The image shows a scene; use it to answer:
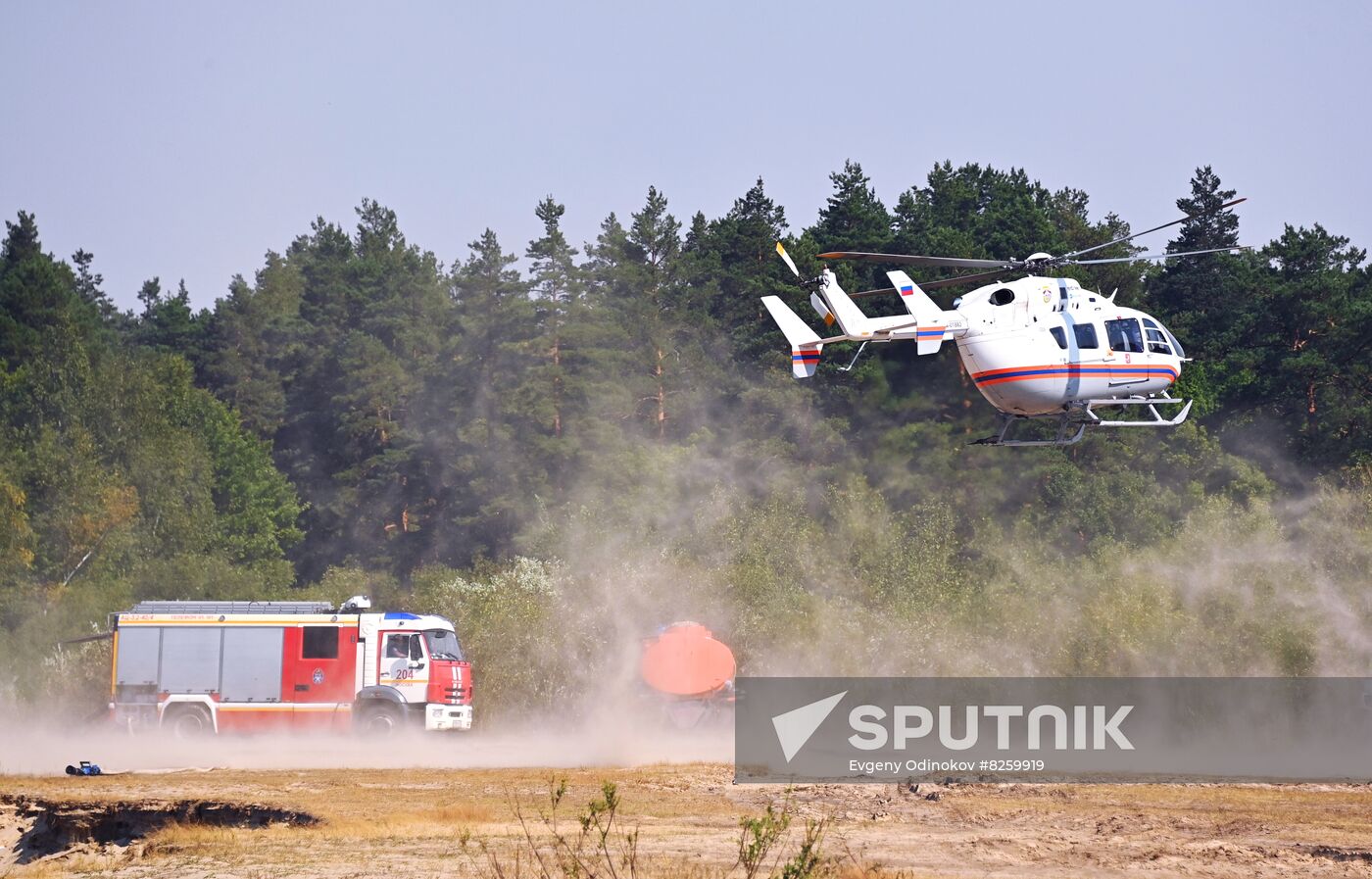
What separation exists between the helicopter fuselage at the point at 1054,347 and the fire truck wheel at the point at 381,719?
43.0 ft

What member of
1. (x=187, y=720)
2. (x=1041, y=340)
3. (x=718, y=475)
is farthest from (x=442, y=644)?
(x=718, y=475)

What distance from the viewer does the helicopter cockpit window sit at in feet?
86.8

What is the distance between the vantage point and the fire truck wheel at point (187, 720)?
29.4 meters

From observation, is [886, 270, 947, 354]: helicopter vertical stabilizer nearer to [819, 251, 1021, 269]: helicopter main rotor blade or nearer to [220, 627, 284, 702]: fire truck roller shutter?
[819, 251, 1021, 269]: helicopter main rotor blade

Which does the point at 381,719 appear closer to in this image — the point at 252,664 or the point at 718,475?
the point at 252,664

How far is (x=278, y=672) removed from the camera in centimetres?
2934

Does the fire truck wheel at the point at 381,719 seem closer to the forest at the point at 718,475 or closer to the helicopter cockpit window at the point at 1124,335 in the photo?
the forest at the point at 718,475

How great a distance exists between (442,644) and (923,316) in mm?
11790

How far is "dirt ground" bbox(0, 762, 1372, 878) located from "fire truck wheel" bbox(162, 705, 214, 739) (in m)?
4.19

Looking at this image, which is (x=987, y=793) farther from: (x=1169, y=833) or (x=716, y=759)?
(x=716, y=759)

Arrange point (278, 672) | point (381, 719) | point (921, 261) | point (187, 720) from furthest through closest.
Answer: point (187, 720) < point (278, 672) < point (381, 719) < point (921, 261)

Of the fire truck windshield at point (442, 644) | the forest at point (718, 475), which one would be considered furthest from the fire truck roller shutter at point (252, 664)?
the forest at point (718, 475)

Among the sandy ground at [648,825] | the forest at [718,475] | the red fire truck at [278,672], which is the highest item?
the forest at [718,475]

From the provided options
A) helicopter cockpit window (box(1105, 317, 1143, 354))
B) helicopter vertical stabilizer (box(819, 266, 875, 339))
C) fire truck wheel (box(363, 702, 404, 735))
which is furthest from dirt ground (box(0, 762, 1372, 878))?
helicopter vertical stabilizer (box(819, 266, 875, 339))
